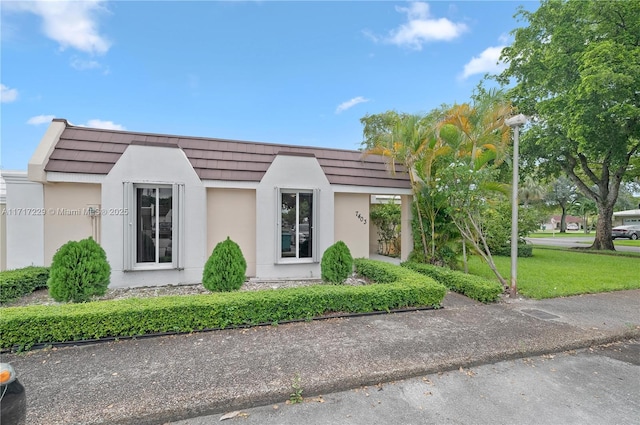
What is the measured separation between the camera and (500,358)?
3.75 meters

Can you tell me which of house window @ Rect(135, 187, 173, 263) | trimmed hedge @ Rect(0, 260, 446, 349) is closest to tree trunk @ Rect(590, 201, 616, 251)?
trimmed hedge @ Rect(0, 260, 446, 349)

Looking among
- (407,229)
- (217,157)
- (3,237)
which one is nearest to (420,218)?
(407,229)

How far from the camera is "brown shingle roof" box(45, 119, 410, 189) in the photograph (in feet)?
21.6

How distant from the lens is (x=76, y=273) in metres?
4.79

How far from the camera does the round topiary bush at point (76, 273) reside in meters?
4.72

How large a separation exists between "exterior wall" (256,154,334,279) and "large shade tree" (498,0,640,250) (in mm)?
10325

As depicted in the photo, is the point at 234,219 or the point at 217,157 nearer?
the point at 217,157

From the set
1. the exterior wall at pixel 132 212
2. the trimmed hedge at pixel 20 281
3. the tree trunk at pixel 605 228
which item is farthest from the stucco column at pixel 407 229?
the tree trunk at pixel 605 228

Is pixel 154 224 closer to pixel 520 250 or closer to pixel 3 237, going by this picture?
pixel 3 237

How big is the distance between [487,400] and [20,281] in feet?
Result: 26.1

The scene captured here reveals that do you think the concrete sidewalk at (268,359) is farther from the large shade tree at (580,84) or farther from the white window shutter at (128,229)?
the large shade tree at (580,84)

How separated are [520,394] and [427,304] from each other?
2537 millimetres

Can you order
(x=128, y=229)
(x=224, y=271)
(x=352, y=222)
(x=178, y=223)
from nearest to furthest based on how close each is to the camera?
(x=224, y=271)
(x=128, y=229)
(x=178, y=223)
(x=352, y=222)

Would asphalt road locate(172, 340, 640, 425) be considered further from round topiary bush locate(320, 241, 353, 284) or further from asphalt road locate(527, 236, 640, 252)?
asphalt road locate(527, 236, 640, 252)
